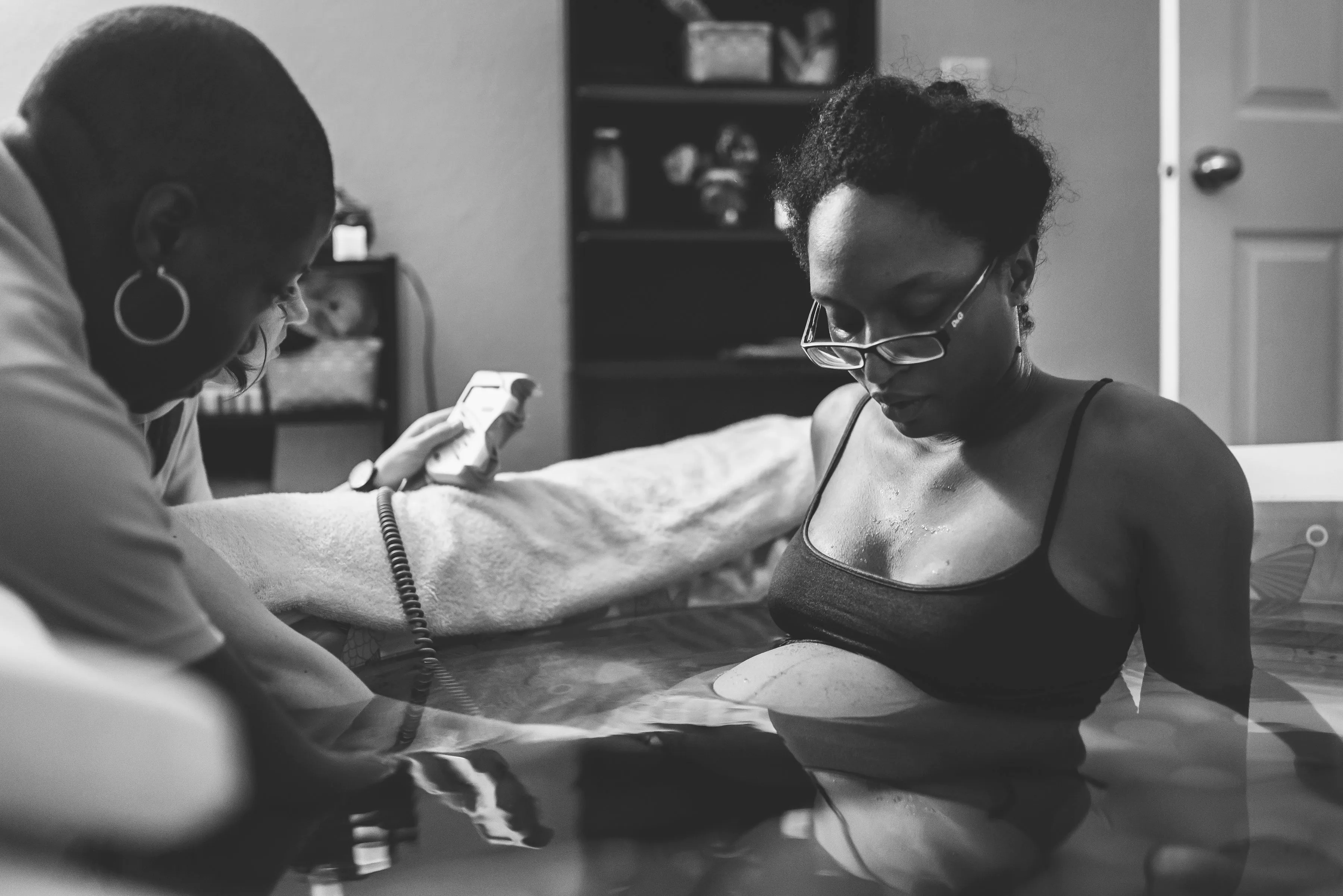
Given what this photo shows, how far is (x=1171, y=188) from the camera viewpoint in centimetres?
251

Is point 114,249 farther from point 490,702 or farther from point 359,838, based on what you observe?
point 490,702

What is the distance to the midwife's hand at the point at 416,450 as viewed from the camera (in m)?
1.70

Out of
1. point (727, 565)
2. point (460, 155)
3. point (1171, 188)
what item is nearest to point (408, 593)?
point (727, 565)

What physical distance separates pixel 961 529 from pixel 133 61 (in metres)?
0.82

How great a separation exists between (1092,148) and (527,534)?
110 inches

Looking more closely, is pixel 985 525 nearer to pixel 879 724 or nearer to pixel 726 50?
pixel 879 724

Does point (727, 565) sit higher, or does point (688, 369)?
point (688, 369)

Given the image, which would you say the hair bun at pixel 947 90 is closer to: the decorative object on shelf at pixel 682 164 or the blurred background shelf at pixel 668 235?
the blurred background shelf at pixel 668 235

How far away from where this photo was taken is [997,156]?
44.9 inches

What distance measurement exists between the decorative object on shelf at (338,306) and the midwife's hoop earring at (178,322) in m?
2.37

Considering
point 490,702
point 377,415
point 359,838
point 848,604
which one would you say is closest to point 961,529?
point 848,604

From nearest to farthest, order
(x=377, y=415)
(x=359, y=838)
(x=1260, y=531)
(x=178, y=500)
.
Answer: (x=359, y=838), (x=178, y=500), (x=1260, y=531), (x=377, y=415)

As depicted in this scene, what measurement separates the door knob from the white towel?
3.61 ft

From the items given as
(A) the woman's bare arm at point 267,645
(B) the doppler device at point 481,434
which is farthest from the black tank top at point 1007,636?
(B) the doppler device at point 481,434
